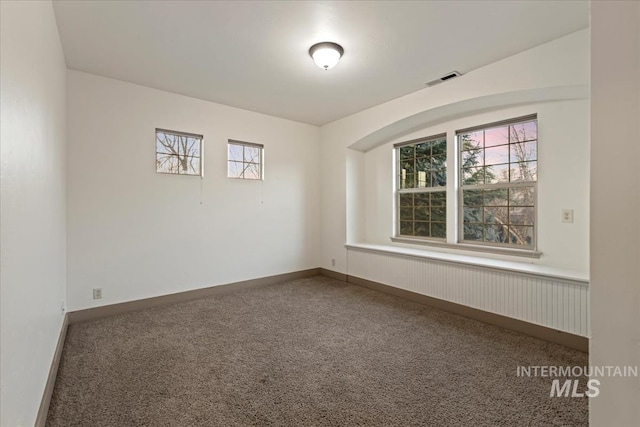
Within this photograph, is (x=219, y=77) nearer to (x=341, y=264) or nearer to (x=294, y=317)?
(x=294, y=317)

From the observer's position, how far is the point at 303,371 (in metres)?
2.25

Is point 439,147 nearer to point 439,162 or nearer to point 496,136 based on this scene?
point 439,162

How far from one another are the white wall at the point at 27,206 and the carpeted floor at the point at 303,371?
16.4 inches

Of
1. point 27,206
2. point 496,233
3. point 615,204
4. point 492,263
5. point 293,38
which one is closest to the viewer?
point 615,204

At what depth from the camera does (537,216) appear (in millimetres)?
3260

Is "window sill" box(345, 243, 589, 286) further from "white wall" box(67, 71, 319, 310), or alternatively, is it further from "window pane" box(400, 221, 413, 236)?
"white wall" box(67, 71, 319, 310)

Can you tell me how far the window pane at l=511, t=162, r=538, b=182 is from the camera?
3.33 m

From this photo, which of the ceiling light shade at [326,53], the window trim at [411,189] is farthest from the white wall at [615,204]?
the window trim at [411,189]

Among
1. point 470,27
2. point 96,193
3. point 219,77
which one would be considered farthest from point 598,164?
point 96,193

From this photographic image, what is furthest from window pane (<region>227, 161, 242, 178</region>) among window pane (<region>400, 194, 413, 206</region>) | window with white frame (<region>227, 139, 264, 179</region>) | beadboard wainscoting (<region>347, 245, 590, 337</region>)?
window pane (<region>400, 194, 413, 206</region>)

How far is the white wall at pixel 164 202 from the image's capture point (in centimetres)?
326

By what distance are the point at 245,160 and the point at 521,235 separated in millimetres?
3890

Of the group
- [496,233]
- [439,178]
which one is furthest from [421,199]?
[496,233]

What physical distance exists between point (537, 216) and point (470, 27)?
2126 mm
